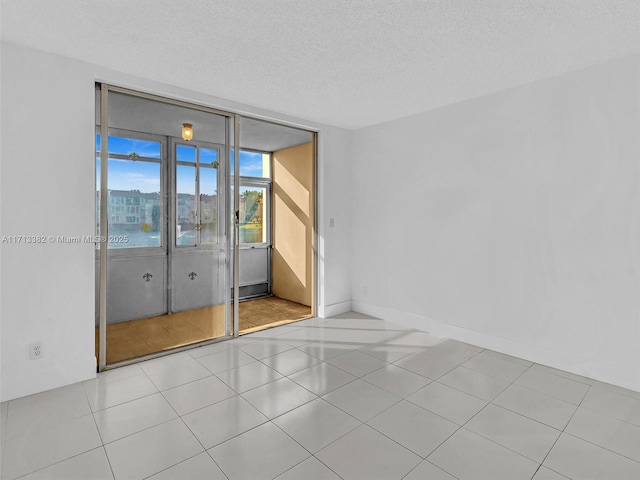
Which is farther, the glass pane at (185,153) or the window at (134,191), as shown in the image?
the glass pane at (185,153)

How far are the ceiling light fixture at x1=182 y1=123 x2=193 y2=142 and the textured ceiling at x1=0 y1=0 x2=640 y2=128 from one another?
368 mm

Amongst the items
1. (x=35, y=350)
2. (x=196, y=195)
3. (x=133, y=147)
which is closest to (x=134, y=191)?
(x=133, y=147)

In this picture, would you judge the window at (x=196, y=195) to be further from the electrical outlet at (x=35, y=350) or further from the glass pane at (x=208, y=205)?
the electrical outlet at (x=35, y=350)

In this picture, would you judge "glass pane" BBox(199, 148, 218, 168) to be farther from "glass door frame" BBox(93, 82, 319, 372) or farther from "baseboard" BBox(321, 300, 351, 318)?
"baseboard" BBox(321, 300, 351, 318)

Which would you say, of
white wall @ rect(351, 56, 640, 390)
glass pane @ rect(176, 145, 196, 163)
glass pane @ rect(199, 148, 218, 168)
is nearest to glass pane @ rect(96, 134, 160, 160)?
glass pane @ rect(176, 145, 196, 163)

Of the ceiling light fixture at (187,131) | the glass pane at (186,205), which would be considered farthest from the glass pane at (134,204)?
the ceiling light fixture at (187,131)

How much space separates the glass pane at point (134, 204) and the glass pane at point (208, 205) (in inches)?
16.7

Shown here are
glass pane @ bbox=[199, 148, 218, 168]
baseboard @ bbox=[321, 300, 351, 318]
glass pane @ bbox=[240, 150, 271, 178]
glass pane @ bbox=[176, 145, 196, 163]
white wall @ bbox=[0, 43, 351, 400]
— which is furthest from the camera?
glass pane @ bbox=[240, 150, 271, 178]

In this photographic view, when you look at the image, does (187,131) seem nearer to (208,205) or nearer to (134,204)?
(208,205)

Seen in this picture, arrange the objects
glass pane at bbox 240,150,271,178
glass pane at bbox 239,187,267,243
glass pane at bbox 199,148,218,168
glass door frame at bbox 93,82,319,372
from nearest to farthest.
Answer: glass door frame at bbox 93,82,319,372 → glass pane at bbox 199,148,218,168 → glass pane at bbox 240,150,271,178 → glass pane at bbox 239,187,267,243

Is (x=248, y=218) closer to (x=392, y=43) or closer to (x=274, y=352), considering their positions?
(x=274, y=352)

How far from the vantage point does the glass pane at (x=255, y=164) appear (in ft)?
18.4

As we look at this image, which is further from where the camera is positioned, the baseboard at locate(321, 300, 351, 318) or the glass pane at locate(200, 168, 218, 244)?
the baseboard at locate(321, 300, 351, 318)

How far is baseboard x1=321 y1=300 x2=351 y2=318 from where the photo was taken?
4.74 m
